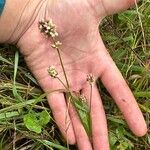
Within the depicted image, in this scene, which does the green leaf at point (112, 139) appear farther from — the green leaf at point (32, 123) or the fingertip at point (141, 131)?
the green leaf at point (32, 123)

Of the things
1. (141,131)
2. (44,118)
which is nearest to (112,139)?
(141,131)

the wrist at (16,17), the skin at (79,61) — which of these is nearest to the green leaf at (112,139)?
the skin at (79,61)

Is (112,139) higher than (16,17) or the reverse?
the reverse

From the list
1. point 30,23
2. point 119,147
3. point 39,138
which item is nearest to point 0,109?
point 39,138

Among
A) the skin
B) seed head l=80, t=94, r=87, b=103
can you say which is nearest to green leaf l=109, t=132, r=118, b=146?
the skin

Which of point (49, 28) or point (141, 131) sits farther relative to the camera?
point (141, 131)

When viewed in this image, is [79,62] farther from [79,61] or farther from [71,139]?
[71,139]

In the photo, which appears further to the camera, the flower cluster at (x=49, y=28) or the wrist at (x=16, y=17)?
the wrist at (x=16, y=17)

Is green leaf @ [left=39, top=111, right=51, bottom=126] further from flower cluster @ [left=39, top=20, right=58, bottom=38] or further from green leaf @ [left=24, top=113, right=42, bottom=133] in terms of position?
flower cluster @ [left=39, top=20, right=58, bottom=38]
